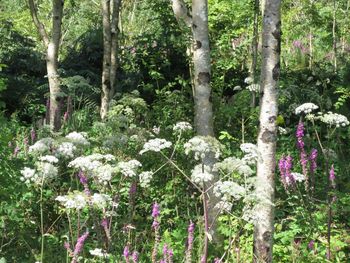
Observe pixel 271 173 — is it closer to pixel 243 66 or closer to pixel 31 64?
pixel 243 66

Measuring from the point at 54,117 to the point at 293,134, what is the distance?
12.3 feet

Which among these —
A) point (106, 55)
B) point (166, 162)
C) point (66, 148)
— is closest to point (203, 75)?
point (166, 162)

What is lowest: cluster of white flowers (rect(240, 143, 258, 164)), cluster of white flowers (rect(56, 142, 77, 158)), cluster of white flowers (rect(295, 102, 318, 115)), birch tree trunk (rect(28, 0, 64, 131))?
cluster of white flowers (rect(240, 143, 258, 164))

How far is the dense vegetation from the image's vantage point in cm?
379

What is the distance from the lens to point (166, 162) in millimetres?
5016

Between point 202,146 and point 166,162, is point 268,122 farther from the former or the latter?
point 166,162

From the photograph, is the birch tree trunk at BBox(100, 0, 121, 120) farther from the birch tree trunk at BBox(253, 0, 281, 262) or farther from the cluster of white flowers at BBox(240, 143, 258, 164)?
the cluster of white flowers at BBox(240, 143, 258, 164)

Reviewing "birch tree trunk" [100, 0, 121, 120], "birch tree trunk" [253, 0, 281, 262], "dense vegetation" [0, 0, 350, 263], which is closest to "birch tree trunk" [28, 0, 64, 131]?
"dense vegetation" [0, 0, 350, 263]

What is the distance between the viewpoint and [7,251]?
14.7 ft

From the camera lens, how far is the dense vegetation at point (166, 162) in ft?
12.5

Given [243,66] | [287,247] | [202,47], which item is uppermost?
[243,66]

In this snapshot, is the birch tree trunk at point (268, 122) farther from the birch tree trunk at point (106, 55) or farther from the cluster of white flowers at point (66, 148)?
the birch tree trunk at point (106, 55)

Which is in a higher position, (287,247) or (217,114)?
(217,114)

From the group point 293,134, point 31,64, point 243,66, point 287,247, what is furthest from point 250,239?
point 31,64
